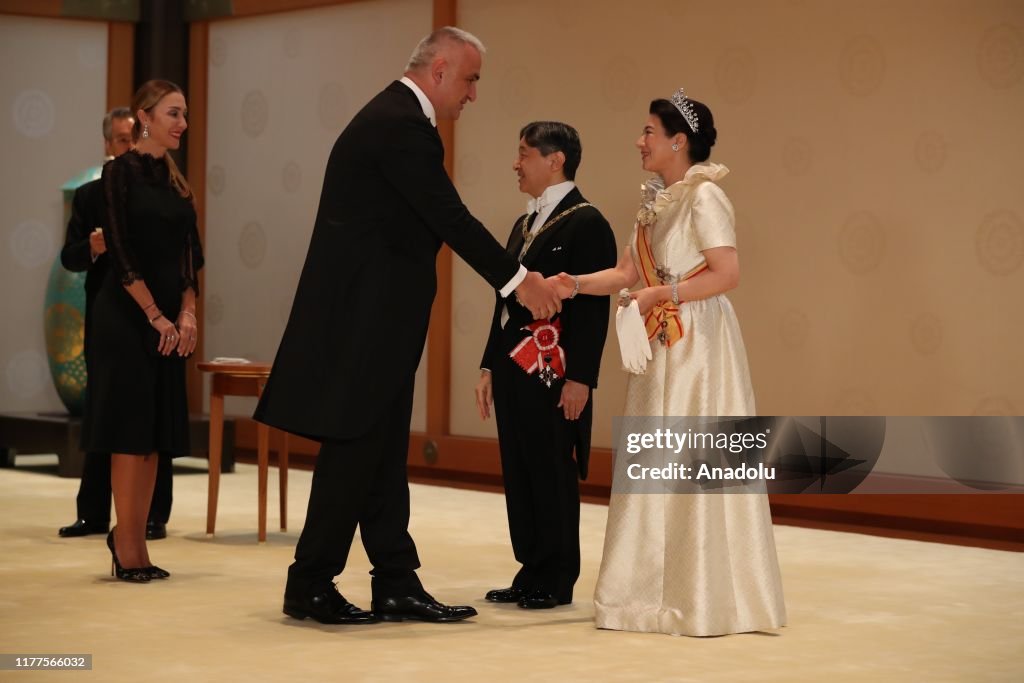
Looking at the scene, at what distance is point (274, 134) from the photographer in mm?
8570

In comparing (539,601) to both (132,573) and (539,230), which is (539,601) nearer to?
(539,230)

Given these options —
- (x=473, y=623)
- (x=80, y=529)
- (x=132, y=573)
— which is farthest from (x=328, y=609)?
(x=80, y=529)

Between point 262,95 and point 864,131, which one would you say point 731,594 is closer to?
point 864,131

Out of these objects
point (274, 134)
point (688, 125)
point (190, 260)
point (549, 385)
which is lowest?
point (549, 385)

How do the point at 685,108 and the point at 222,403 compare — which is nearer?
the point at 685,108

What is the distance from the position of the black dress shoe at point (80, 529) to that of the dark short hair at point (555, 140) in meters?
2.39

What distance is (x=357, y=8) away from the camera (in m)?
8.09

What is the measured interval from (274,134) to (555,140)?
4.62 m

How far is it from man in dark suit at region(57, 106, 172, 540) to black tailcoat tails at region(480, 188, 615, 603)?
1.79 m

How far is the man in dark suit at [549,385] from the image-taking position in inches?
163

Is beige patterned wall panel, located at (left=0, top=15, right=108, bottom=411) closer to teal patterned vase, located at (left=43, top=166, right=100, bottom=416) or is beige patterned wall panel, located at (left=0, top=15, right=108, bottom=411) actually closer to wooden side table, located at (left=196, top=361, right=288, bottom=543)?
teal patterned vase, located at (left=43, top=166, right=100, bottom=416)

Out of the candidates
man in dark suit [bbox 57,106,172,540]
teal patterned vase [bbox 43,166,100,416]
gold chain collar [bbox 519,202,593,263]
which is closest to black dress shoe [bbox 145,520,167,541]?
man in dark suit [bbox 57,106,172,540]

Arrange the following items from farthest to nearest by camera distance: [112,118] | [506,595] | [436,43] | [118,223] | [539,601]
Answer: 1. [112,118]
2. [118,223]
3. [506,595]
4. [539,601]
5. [436,43]

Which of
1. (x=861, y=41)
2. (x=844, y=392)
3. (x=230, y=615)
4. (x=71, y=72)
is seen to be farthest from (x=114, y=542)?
(x=71, y=72)
